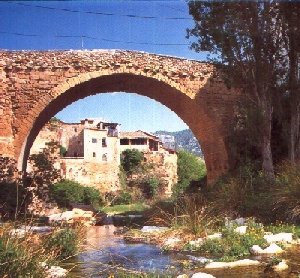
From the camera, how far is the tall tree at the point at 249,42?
12.8 metres

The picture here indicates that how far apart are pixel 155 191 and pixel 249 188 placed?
35973 millimetres

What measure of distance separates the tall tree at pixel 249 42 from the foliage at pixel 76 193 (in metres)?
27.1

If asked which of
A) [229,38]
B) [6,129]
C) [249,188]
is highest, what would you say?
[229,38]

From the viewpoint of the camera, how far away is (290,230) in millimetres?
8305

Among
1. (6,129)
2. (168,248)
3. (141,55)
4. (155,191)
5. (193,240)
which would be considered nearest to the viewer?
(168,248)

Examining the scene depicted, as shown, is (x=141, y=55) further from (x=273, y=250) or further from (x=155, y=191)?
(x=155, y=191)

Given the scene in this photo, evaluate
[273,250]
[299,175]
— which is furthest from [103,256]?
[299,175]

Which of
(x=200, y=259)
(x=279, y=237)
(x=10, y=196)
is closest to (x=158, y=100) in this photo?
(x=10, y=196)

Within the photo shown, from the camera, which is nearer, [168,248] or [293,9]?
[168,248]

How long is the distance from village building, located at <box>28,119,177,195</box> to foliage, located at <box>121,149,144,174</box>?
869mm

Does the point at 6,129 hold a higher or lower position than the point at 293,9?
lower

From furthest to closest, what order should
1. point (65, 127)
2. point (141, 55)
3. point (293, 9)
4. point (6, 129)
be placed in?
point (65, 127) < point (141, 55) < point (6, 129) < point (293, 9)

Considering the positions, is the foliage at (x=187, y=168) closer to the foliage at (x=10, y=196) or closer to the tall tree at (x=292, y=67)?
the tall tree at (x=292, y=67)

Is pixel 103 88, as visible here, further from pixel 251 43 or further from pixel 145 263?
pixel 145 263
